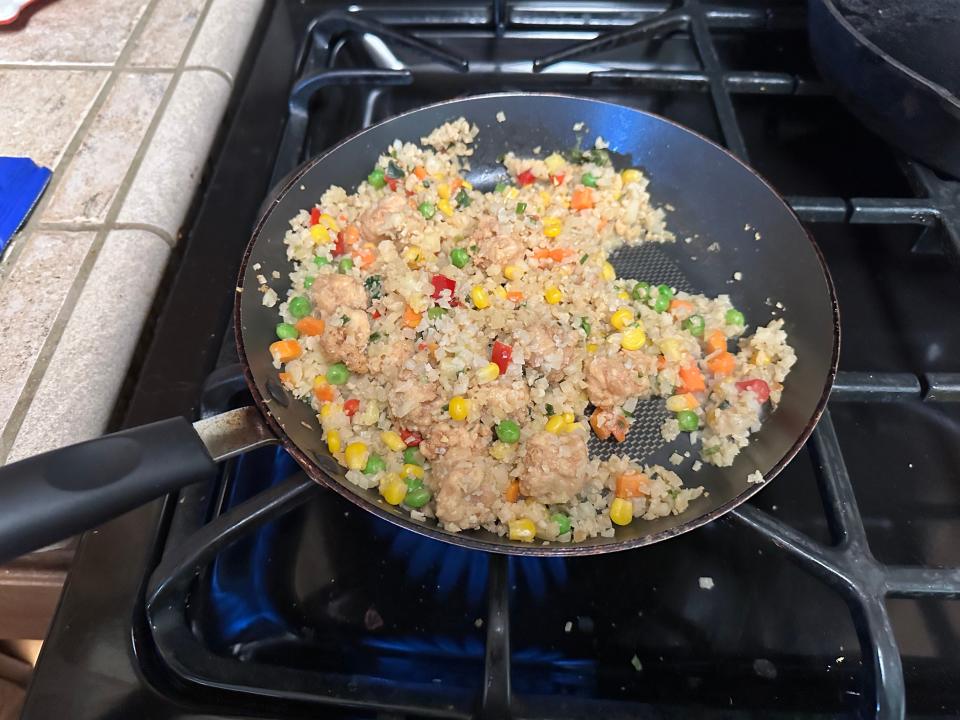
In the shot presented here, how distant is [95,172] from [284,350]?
0.55m

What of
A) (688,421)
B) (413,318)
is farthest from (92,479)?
(688,421)

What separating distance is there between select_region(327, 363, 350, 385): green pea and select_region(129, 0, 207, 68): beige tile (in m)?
0.81

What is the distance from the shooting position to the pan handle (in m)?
0.59

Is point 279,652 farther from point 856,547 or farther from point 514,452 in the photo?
point 856,547

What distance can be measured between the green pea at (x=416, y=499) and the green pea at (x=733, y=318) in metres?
0.63

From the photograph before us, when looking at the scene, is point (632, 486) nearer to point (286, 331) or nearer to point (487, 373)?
point (487, 373)

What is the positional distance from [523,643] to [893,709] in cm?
42

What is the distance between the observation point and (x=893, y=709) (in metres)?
0.70

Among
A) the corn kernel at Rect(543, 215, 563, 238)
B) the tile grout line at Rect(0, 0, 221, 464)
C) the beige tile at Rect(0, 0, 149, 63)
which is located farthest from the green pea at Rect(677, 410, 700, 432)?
the beige tile at Rect(0, 0, 149, 63)

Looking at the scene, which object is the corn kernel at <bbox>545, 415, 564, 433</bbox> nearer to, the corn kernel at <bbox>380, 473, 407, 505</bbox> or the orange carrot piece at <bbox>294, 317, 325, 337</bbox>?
the corn kernel at <bbox>380, 473, 407, 505</bbox>

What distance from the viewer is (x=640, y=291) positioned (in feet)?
3.93

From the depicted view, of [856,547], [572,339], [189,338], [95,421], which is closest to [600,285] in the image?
[572,339]

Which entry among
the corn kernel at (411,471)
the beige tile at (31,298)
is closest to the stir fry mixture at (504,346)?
the corn kernel at (411,471)

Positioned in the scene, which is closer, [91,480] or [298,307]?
[91,480]
